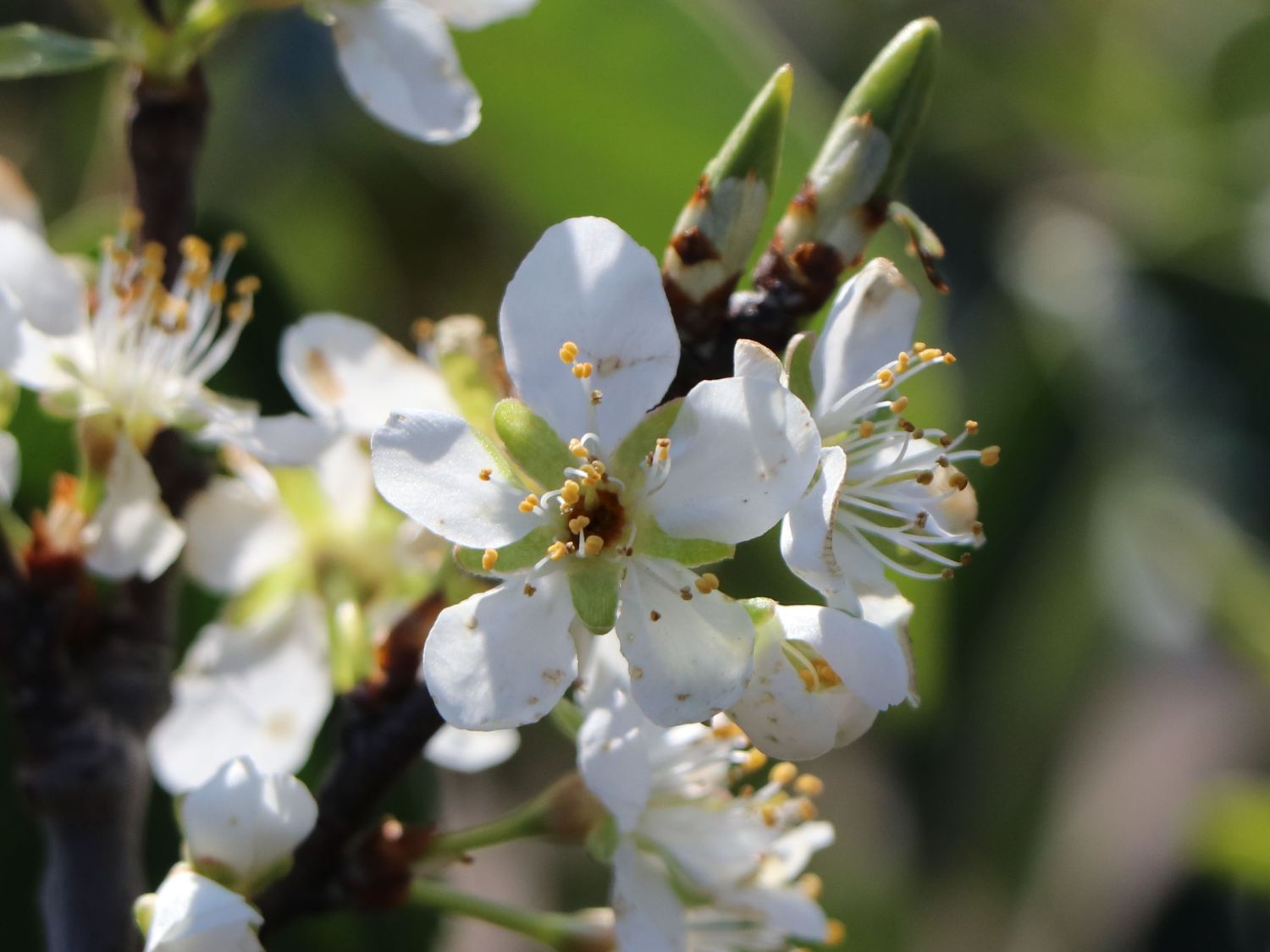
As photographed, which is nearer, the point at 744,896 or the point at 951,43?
the point at 744,896

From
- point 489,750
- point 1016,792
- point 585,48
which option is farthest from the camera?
point 1016,792

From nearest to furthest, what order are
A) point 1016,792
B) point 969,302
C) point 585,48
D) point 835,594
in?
point 835,594
point 585,48
point 1016,792
point 969,302

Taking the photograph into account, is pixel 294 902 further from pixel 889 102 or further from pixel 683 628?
pixel 889 102

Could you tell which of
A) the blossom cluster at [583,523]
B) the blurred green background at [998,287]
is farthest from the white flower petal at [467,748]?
the blurred green background at [998,287]

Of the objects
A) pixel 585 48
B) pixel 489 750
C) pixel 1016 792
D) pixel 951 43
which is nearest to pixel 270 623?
pixel 489 750

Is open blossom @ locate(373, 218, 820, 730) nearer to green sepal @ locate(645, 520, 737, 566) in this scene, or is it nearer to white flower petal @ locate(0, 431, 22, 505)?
green sepal @ locate(645, 520, 737, 566)

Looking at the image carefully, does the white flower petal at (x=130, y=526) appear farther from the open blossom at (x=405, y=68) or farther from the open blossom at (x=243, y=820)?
the open blossom at (x=405, y=68)

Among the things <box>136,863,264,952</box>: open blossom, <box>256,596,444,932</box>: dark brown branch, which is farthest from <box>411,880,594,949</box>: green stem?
<box>136,863,264,952</box>: open blossom

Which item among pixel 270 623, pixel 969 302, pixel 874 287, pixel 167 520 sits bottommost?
pixel 969 302
